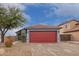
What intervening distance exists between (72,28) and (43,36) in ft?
2.12

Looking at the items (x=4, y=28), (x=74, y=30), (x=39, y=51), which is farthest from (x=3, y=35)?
(x=74, y=30)

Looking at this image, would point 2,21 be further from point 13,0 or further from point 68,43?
point 68,43

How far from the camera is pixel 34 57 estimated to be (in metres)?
10.9

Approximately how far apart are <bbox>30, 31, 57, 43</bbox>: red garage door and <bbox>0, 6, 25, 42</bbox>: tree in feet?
1.24

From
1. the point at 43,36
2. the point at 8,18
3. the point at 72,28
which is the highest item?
the point at 8,18

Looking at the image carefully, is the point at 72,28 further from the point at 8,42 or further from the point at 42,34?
the point at 8,42

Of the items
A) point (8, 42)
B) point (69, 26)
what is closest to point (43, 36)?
point (69, 26)

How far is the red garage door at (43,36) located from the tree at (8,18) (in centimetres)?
38

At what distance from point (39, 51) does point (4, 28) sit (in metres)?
0.87

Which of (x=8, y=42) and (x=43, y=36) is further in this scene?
(x=43, y=36)

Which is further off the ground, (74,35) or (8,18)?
(8,18)

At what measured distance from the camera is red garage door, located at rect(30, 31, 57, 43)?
1101cm

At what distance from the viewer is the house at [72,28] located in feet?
35.6

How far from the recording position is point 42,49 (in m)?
11.0
